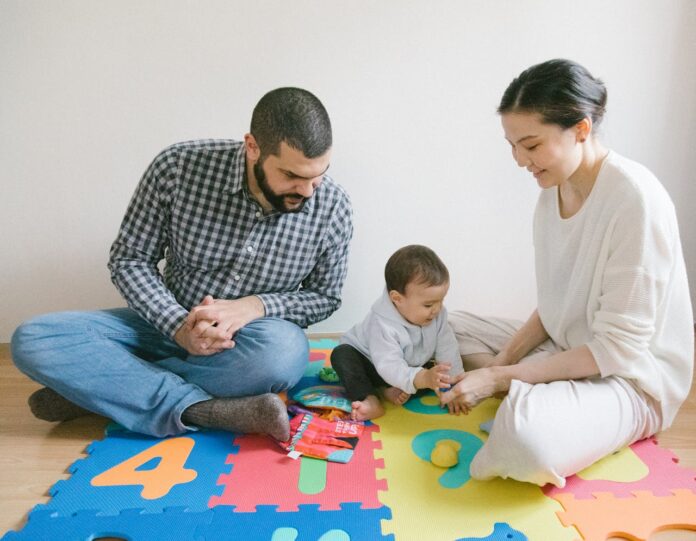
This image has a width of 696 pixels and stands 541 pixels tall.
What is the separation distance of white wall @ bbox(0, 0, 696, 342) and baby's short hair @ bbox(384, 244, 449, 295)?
1.76ft

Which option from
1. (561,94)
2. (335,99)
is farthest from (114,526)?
(335,99)

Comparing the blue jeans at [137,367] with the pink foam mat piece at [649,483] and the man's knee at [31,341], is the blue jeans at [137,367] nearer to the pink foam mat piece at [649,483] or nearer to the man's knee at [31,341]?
the man's knee at [31,341]

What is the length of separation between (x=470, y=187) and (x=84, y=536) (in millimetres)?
1598

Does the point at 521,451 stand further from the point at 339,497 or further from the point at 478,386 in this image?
the point at 339,497

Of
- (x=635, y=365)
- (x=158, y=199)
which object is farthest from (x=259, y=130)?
(x=635, y=365)

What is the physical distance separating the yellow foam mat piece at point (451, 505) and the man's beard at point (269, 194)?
2.15 ft

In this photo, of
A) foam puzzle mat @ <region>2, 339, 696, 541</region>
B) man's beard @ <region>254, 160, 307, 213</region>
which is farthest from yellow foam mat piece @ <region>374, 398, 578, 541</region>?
man's beard @ <region>254, 160, 307, 213</region>

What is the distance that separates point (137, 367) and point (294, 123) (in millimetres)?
727

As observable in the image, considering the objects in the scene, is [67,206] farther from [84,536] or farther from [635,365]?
[635,365]

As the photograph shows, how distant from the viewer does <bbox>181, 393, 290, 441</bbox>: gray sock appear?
133cm

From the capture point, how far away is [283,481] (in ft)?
3.95

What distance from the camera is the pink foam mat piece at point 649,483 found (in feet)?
3.79

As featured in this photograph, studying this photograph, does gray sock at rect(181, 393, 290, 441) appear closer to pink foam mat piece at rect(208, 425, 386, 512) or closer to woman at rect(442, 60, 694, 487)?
pink foam mat piece at rect(208, 425, 386, 512)

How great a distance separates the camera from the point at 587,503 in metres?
1.12
